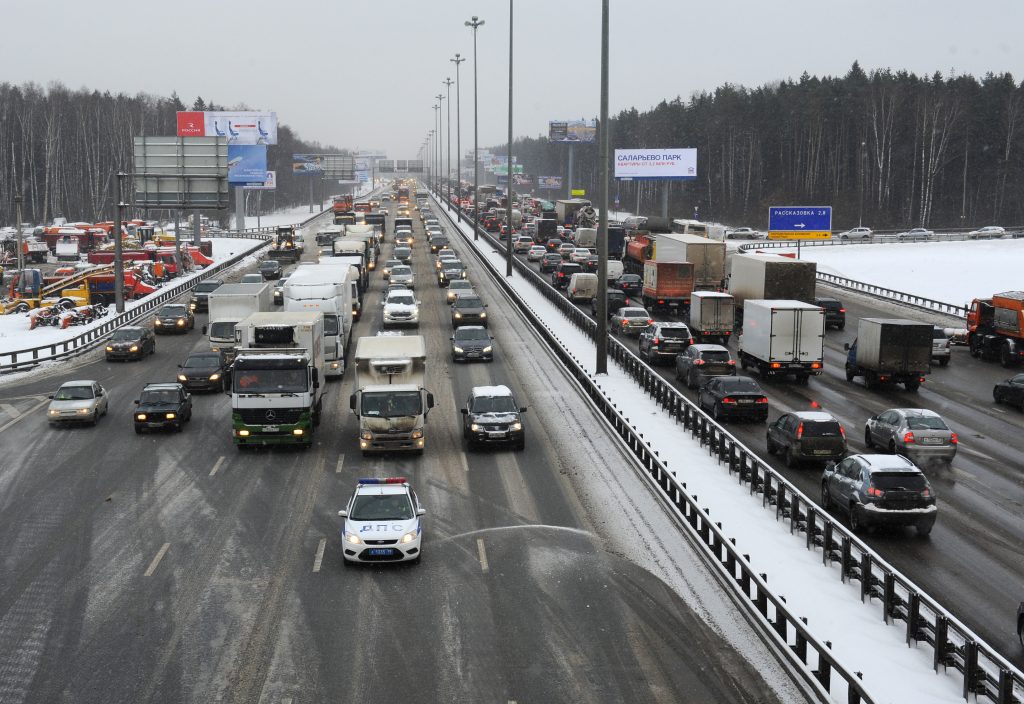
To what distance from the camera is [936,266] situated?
86188 mm

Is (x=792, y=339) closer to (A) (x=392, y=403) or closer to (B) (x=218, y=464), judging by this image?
(A) (x=392, y=403)

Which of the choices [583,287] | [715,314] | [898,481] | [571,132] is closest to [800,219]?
[583,287]

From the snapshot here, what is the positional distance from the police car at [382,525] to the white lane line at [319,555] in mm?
518

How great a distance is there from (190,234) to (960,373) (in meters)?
93.4

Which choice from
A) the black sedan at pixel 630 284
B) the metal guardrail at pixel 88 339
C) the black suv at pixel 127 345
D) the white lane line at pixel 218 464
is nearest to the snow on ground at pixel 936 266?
the black sedan at pixel 630 284

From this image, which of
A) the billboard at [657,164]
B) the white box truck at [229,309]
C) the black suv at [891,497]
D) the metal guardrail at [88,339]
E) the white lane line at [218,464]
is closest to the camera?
the black suv at [891,497]

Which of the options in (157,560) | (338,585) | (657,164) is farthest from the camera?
(657,164)

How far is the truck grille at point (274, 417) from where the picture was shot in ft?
94.5

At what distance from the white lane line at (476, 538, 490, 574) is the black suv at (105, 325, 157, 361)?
27962mm

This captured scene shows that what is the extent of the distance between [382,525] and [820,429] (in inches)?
488

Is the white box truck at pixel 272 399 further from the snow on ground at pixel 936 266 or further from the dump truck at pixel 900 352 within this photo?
the snow on ground at pixel 936 266

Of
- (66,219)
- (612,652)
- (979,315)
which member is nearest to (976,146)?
(979,315)

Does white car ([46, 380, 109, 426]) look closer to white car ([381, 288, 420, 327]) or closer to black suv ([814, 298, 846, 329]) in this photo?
white car ([381, 288, 420, 327])

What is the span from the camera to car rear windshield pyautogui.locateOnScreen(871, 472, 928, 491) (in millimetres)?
21297
